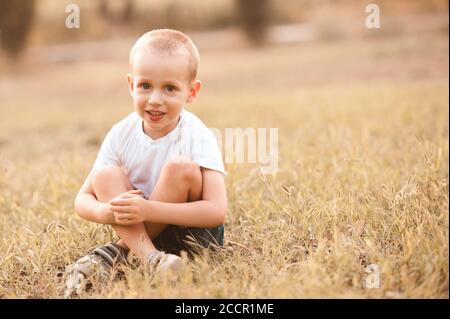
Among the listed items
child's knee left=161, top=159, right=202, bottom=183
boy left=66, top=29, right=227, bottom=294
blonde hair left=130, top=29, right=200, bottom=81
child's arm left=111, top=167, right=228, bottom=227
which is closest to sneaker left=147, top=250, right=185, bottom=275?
boy left=66, top=29, right=227, bottom=294

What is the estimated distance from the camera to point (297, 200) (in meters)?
2.24

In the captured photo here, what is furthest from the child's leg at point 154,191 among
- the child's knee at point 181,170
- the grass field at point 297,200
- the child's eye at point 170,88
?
the child's eye at point 170,88

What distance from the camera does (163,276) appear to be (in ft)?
5.53

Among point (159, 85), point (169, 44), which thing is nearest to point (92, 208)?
point (159, 85)

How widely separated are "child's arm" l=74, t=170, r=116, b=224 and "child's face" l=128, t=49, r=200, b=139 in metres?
0.28

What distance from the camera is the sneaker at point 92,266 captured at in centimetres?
177

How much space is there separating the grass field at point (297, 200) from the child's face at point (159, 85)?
0.42m

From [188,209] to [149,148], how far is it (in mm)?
270

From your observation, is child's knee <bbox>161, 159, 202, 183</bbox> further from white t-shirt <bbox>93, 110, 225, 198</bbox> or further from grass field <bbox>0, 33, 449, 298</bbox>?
grass field <bbox>0, 33, 449, 298</bbox>

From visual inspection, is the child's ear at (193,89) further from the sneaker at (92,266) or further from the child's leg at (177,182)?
the sneaker at (92,266)

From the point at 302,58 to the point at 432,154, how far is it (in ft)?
21.4
